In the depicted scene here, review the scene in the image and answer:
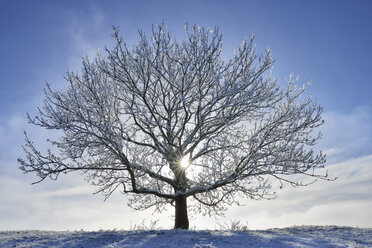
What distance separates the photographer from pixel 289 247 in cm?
946

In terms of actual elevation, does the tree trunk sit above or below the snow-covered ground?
above

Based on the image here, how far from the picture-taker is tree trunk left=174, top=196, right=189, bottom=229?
1339cm

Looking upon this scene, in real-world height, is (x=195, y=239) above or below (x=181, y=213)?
below

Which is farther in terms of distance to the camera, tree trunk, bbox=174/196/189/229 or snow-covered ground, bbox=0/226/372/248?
tree trunk, bbox=174/196/189/229

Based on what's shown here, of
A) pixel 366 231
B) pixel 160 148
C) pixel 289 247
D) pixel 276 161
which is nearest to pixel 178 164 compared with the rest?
pixel 160 148

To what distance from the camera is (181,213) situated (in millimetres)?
13539

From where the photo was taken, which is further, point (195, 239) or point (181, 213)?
point (181, 213)

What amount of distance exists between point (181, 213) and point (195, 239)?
3.42m

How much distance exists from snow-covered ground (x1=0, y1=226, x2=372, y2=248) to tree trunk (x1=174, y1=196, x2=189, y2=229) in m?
2.02

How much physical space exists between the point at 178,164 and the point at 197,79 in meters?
3.45

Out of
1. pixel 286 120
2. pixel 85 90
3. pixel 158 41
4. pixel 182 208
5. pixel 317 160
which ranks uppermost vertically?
pixel 158 41

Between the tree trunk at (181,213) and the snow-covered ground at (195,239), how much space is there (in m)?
2.02

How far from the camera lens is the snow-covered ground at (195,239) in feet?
32.1

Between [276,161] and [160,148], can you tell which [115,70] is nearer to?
[160,148]
